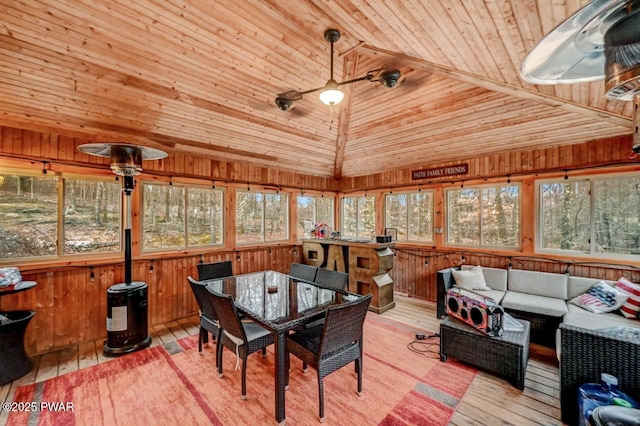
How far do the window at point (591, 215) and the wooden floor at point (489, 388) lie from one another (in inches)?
69.4

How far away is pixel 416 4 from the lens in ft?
6.44

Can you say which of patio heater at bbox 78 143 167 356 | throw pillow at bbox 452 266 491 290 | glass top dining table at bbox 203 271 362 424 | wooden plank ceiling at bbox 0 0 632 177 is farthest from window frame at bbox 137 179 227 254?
throw pillow at bbox 452 266 491 290

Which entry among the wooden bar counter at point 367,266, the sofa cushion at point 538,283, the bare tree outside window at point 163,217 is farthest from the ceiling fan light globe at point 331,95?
the sofa cushion at point 538,283

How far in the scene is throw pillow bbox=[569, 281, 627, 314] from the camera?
3.06 metres

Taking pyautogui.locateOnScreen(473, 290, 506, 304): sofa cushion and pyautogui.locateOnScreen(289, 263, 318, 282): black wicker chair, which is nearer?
pyautogui.locateOnScreen(289, 263, 318, 282): black wicker chair

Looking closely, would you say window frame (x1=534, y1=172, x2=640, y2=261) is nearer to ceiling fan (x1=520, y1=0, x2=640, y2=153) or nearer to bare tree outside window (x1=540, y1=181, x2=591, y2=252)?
bare tree outside window (x1=540, y1=181, x2=591, y2=252)

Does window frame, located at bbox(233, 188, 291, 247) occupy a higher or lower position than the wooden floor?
higher

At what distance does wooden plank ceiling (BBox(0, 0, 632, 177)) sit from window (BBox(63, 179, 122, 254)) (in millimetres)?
724

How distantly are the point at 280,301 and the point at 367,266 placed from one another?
234cm

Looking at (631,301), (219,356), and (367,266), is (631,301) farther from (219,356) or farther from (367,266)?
(219,356)

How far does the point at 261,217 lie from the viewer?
5543 mm

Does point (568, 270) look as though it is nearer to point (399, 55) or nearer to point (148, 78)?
point (399, 55)

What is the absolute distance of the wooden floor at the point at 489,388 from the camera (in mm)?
2148

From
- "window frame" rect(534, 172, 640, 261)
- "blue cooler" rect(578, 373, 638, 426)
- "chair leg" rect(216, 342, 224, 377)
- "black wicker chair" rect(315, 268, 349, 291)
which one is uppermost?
"window frame" rect(534, 172, 640, 261)
